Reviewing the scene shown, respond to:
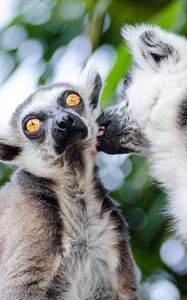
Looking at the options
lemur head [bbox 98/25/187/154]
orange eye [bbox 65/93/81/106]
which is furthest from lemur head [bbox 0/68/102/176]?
lemur head [bbox 98/25/187/154]

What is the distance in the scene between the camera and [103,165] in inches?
163

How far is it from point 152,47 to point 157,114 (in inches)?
14.6

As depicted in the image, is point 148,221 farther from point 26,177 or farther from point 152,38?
point 152,38

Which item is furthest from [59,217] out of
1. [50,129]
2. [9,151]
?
[9,151]

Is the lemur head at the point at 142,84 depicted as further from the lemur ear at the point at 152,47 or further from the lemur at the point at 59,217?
the lemur at the point at 59,217

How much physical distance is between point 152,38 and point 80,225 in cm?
94

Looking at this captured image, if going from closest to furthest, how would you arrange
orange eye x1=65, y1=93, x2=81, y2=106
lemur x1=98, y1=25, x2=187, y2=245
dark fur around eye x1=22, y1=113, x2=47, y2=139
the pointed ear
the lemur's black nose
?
lemur x1=98, y1=25, x2=187, y2=245 < the lemur's black nose < dark fur around eye x1=22, y1=113, x2=47, y2=139 < orange eye x1=65, y1=93, x2=81, y2=106 < the pointed ear

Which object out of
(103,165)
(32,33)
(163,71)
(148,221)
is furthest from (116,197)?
(163,71)

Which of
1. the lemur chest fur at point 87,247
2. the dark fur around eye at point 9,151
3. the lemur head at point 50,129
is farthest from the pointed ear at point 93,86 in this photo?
the lemur chest fur at point 87,247

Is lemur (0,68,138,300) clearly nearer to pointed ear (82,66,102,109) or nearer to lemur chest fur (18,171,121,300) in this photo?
lemur chest fur (18,171,121,300)

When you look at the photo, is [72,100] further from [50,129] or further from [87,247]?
[87,247]

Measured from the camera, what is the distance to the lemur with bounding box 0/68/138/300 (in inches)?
139

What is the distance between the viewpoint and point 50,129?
12.5ft

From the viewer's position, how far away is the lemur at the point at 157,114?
3.40 m
